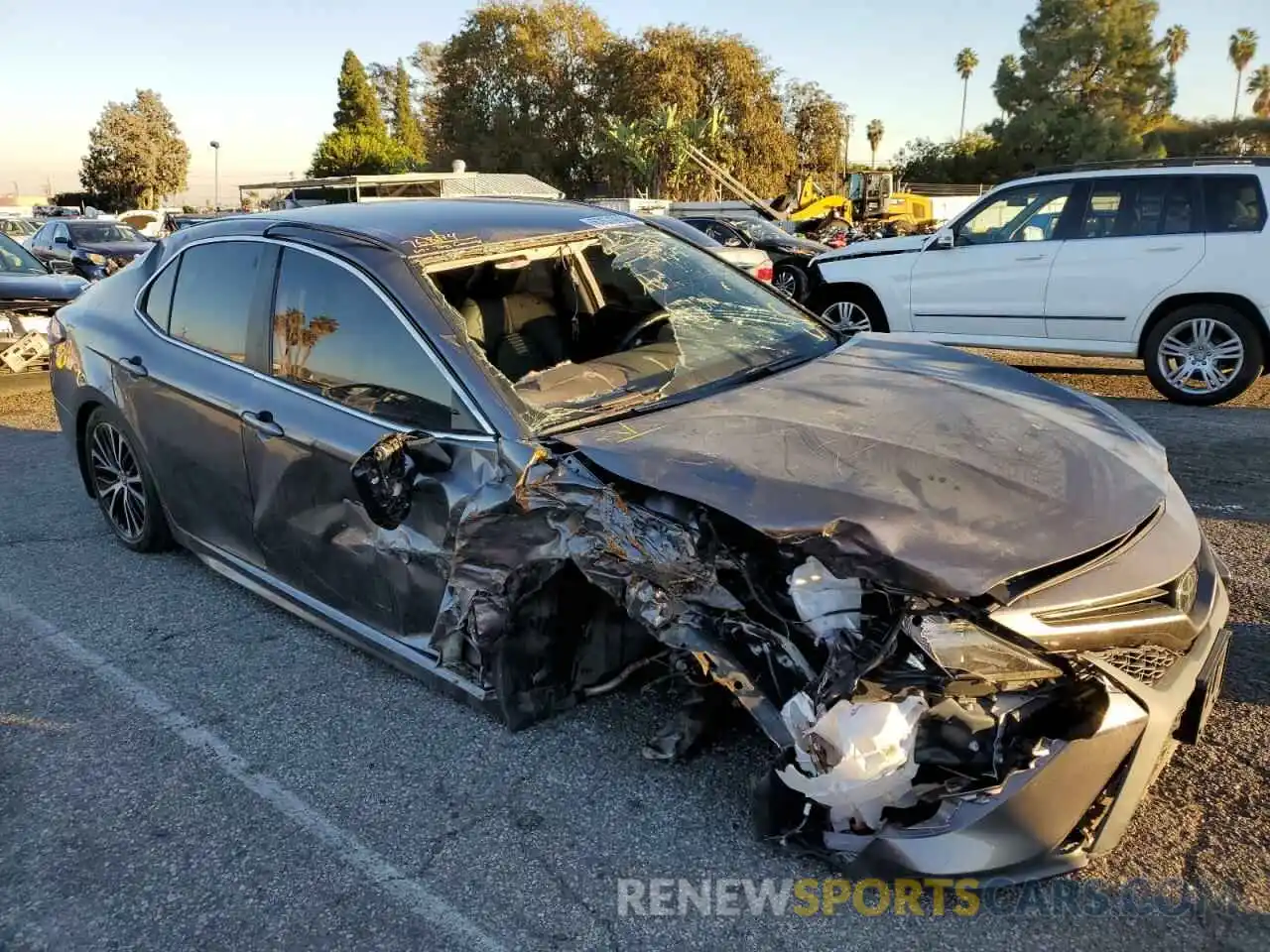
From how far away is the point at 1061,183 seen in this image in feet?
26.2

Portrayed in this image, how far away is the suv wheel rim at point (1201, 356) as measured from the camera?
744 centimetres

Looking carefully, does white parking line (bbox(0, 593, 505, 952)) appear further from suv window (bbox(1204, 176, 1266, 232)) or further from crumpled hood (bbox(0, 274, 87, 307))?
suv window (bbox(1204, 176, 1266, 232))

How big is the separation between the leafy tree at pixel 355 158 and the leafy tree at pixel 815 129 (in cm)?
2261

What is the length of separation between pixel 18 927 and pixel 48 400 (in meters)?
7.76

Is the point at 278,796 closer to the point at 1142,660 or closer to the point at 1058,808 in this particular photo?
the point at 1058,808

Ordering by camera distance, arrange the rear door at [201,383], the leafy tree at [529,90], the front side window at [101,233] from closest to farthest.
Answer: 1. the rear door at [201,383]
2. the front side window at [101,233]
3. the leafy tree at [529,90]

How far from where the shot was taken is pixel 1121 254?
7648 millimetres

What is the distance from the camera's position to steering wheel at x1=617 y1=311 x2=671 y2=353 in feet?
13.0

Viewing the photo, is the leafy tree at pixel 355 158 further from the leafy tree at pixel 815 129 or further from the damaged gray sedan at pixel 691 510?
the damaged gray sedan at pixel 691 510

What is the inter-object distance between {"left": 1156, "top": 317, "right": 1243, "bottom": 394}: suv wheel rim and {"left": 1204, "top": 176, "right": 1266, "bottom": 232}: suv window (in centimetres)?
73

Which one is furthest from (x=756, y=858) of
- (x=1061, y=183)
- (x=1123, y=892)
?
(x=1061, y=183)

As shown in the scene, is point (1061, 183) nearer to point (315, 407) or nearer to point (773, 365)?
point (773, 365)

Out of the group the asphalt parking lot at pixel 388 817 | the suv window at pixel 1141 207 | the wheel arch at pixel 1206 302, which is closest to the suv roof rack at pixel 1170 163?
the suv window at pixel 1141 207

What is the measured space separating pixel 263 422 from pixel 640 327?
154cm
